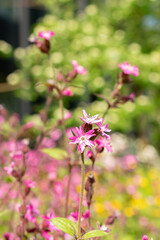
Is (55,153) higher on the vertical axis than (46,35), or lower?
lower

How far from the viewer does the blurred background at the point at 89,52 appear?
4496mm

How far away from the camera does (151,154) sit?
4.05m

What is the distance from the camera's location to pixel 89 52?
4539 mm

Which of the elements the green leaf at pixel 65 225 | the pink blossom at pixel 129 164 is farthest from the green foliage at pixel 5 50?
the green leaf at pixel 65 225

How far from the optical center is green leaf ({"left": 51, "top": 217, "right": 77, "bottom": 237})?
0.43 metres

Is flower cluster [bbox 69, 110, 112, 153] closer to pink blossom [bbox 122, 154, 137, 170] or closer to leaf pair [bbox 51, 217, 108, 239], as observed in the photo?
leaf pair [bbox 51, 217, 108, 239]

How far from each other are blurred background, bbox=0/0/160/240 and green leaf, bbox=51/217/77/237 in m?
3.40

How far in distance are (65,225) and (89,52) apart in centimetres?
425

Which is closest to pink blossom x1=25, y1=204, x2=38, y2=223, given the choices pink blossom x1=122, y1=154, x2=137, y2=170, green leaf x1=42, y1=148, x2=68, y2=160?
green leaf x1=42, y1=148, x2=68, y2=160

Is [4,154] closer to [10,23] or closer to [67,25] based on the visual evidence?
[67,25]

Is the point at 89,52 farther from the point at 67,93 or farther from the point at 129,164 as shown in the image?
the point at 67,93

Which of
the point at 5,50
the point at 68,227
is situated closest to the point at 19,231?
the point at 68,227

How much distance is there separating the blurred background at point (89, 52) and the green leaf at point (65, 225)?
134 inches

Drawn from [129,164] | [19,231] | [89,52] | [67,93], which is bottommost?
[129,164]
